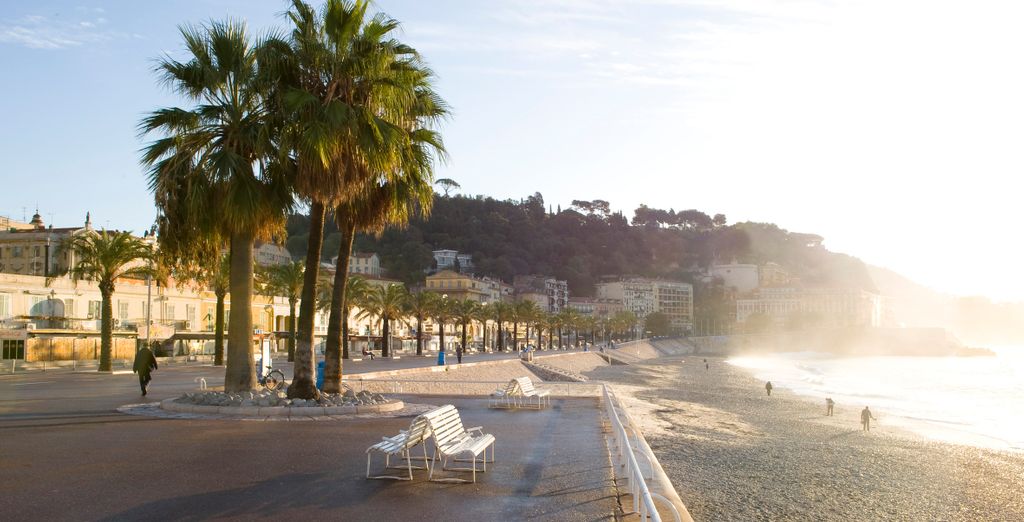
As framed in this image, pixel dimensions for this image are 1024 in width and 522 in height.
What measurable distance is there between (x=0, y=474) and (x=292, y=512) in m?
3.90

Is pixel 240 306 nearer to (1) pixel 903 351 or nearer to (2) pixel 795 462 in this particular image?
(2) pixel 795 462

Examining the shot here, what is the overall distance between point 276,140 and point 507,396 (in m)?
8.06

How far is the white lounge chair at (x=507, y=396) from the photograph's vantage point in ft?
66.4

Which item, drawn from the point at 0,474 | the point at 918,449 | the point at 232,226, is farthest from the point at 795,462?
the point at 0,474

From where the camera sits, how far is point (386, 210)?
61.6ft

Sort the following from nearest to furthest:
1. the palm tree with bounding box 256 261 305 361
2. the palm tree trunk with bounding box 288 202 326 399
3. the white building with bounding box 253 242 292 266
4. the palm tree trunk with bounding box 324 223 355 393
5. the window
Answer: the palm tree trunk with bounding box 288 202 326 399, the palm tree trunk with bounding box 324 223 355 393, the window, the palm tree with bounding box 256 261 305 361, the white building with bounding box 253 242 292 266

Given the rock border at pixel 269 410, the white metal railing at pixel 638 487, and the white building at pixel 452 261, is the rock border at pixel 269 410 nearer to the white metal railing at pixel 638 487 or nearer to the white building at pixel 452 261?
the white metal railing at pixel 638 487

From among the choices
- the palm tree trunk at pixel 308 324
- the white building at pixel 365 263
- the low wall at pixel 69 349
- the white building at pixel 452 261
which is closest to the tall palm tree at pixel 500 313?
the white building at pixel 365 263

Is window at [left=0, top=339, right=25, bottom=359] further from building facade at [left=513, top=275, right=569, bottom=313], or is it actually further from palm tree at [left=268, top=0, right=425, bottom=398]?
building facade at [left=513, top=275, right=569, bottom=313]

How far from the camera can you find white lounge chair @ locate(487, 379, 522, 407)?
797 inches

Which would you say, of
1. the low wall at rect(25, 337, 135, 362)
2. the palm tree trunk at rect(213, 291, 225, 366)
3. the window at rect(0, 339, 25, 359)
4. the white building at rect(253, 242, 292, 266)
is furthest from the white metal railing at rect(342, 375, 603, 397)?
the white building at rect(253, 242, 292, 266)

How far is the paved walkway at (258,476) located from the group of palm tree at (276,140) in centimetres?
393

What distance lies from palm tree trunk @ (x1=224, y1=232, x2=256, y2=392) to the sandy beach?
29.0 feet

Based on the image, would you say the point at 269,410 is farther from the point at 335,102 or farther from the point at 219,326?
the point at 219,326
